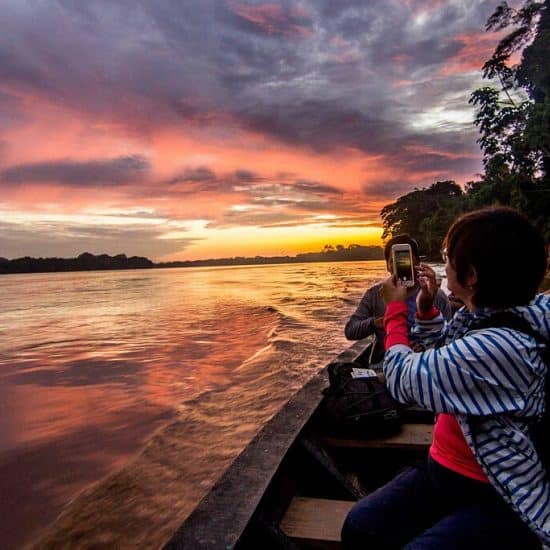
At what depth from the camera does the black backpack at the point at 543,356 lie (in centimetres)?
135

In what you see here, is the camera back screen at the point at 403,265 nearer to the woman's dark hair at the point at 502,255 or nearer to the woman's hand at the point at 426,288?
the woman's hand at the point at 426,288

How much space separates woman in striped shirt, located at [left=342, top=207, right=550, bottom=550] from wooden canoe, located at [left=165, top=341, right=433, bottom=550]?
3.17ft

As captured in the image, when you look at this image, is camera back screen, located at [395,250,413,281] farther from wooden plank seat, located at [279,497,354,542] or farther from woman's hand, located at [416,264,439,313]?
wooden plank seat, located at [279,497,354,542]

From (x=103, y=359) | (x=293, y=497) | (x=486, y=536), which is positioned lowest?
(x=103, y=359)

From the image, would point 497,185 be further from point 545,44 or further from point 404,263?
point 404,263

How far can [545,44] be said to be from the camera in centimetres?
2114

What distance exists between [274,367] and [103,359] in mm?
5264

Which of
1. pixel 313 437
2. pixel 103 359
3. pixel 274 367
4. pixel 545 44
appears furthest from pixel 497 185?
pixel 313 437

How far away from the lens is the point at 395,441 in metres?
3.17

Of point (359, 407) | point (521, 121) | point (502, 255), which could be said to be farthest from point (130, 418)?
point (521, 121)

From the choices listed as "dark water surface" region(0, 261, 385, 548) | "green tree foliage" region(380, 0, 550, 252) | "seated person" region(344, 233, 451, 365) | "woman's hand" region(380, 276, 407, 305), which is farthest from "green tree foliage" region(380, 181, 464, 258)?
"woman's hand" region(380, 276, 407, 305)

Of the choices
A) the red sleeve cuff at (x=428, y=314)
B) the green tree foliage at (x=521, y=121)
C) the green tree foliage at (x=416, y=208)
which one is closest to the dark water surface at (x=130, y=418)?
the red sleeve cuff at (x=428, y=314)

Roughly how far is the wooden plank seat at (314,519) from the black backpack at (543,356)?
1288mm

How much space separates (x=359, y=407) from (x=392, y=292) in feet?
5.84
